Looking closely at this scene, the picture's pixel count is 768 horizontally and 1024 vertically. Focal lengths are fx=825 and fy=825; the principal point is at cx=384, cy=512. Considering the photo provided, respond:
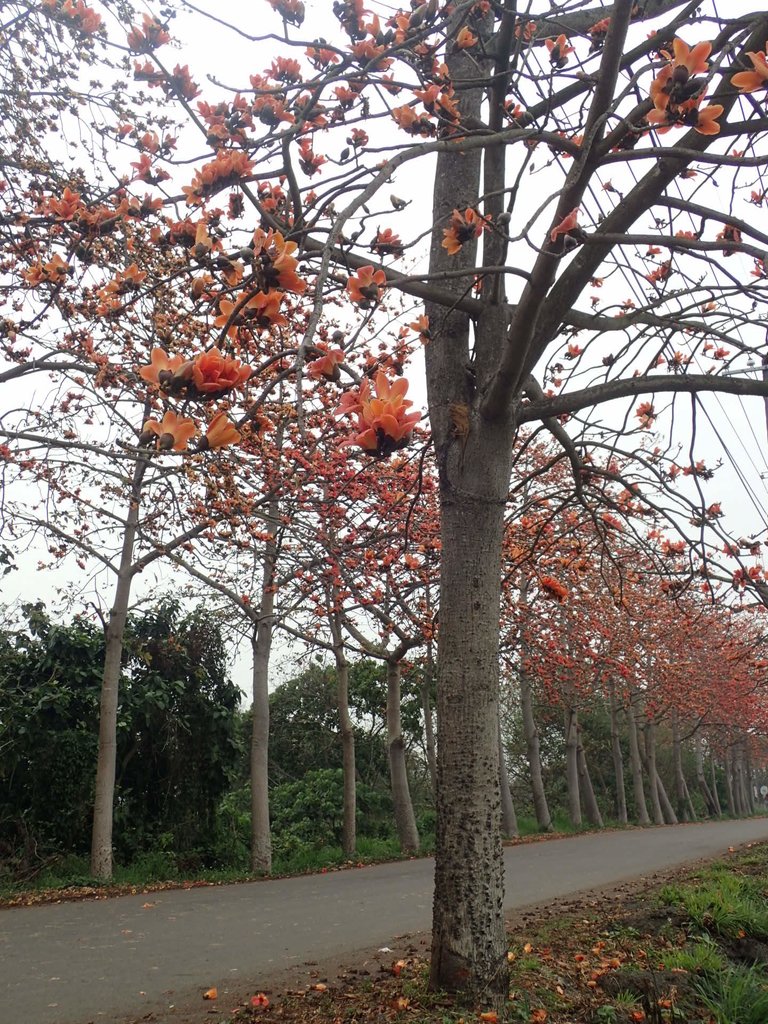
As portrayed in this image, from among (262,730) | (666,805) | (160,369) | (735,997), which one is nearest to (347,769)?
(262,730)

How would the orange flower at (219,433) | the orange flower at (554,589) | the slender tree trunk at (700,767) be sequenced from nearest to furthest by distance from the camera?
the orange flower at (219,433) → the orange flower at (554,589) → the slender tree trunk at (700,767)

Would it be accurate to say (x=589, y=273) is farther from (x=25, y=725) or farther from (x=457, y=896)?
(x=25, y=725)

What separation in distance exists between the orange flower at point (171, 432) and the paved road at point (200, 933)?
3.27m

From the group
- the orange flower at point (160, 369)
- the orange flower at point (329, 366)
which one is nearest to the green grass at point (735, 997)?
the orange flower at point (329, 366)

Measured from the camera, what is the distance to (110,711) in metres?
9.65

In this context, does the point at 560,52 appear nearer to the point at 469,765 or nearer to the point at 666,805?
the point at 469,765

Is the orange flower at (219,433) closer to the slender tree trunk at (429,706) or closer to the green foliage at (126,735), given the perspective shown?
the green foliage at (126,735)

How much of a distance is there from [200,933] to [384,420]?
542cm

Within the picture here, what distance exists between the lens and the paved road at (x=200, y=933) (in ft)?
14.3

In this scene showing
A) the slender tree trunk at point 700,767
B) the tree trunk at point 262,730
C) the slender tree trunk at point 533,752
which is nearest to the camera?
the tree trunk at point 262,730

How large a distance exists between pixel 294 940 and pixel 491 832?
9.28 ft

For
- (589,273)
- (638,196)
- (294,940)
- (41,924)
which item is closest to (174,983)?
(294,940)

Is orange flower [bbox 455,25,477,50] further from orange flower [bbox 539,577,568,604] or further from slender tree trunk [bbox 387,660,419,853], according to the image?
slender tree trunk [bbox 387,660,419,853]

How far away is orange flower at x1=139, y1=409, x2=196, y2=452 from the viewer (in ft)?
5.99
